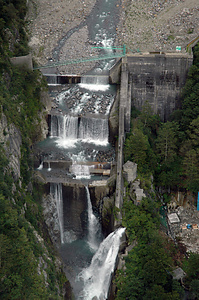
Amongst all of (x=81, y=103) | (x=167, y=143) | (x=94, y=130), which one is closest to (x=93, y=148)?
(x=94, y=130)

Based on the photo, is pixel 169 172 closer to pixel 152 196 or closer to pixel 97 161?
pixel 152 196

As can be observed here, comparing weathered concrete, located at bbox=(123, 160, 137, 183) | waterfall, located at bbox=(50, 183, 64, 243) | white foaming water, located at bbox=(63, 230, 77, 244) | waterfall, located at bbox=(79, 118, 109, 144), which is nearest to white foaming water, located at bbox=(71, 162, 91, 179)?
waterfall, located at bbox=(50, 183, 64, 243)

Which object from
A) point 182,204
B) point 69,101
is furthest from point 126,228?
point 69,101

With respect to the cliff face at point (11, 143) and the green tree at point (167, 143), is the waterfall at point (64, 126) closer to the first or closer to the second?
the cliff face at point (11, 143)

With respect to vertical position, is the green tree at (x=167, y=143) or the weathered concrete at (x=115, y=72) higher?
the weathered concrete at (x=115, y=72)

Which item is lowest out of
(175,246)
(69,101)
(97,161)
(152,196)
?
(175,246)

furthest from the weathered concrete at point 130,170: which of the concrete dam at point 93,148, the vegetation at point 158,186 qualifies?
the vegetation at point 158,186

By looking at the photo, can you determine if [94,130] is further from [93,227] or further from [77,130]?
[93,227]
